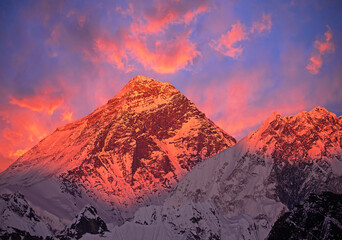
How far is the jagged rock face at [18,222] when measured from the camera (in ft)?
539

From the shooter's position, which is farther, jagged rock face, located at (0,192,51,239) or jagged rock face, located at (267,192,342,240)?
jagged rock face, located at (0,192,51,239)

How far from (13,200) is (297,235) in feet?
441

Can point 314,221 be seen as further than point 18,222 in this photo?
No

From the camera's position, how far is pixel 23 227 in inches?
6762

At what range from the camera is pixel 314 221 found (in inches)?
2891

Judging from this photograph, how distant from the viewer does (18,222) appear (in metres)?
173

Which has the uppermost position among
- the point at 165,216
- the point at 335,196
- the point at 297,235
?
the point at 165,216

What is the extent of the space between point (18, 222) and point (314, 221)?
405 feet

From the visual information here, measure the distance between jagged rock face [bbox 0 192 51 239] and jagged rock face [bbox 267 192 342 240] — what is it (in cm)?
10778

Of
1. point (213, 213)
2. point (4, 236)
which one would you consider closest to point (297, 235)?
point (4, 236)

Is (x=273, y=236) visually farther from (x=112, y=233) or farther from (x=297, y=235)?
(x=112, y=233)

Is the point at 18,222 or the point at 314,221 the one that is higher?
the point at 18,222

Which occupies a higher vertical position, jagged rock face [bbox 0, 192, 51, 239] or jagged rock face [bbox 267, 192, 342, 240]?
jagged rock face [bbox 0, 192, 51, 239]

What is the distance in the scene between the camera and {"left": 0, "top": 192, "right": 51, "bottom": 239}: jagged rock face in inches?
6471
